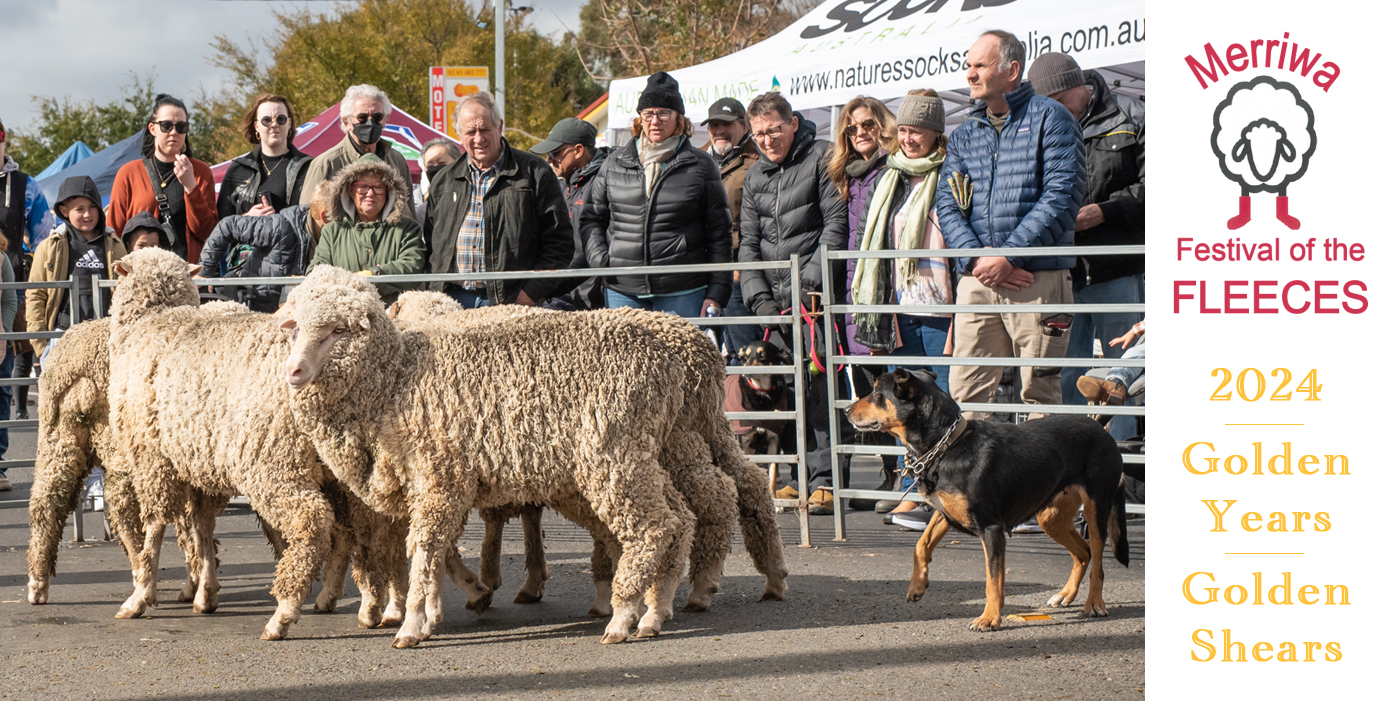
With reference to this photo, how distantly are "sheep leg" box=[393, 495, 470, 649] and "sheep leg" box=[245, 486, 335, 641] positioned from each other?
1.51ft

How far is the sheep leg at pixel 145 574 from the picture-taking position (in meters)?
5.49

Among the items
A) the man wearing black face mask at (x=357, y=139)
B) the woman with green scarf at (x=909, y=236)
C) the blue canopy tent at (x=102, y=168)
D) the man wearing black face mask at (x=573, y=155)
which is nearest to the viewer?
the woman with green scarf at (x=909, y=236)

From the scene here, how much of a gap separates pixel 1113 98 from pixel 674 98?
104 inches

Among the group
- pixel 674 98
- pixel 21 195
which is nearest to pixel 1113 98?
pixel 674 98

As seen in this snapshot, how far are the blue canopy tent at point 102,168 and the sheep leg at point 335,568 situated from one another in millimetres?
19831

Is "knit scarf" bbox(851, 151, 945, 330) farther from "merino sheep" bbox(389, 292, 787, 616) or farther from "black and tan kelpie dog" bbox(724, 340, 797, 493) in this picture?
"merino sheep" bbox(389, 292, 787, 616)

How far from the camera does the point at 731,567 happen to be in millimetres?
6422

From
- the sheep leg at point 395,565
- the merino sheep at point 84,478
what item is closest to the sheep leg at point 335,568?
the merino sheep at point 84,478

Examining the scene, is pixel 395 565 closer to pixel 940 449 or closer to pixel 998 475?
pixel 940 449

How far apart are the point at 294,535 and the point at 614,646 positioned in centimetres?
136

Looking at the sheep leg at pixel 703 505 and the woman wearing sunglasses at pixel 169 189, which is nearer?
the sheep leg at pixel 703 505

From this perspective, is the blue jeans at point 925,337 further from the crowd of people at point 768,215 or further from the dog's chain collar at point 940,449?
the dog's chain collar at point 940,449
